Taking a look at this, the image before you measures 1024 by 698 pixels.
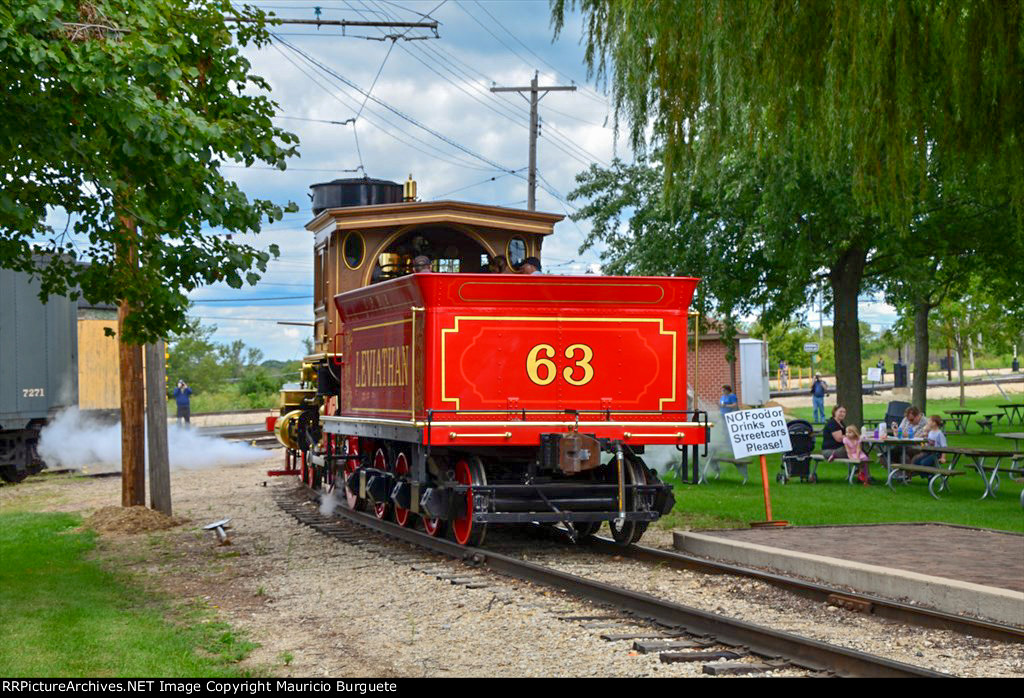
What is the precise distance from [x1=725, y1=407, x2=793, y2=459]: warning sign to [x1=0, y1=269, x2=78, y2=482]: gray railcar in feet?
45.0

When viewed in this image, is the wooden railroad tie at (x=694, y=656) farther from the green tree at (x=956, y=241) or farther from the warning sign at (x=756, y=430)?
the green tree at (x=956, y=241)

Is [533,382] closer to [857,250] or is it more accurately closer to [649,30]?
[649,30]

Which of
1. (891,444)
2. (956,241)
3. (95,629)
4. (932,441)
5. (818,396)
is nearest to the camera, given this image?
(95,629)

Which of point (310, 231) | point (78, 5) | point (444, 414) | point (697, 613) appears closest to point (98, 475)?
point (310, 231)

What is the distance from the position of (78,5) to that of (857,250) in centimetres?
1592

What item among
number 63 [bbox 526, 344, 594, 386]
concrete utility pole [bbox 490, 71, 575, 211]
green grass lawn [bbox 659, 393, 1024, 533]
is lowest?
green grass lawn [bbox 659, 393, 1024, 533]

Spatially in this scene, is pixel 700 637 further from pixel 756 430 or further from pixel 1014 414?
pixel 1014 414

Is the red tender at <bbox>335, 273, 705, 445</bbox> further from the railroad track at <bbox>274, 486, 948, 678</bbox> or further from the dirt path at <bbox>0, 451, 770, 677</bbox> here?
the dirt path at <bbox>0, 451, 770, 677</bbox>

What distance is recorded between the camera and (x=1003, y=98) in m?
8.04

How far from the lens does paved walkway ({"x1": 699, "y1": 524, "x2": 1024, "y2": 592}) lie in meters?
8.99

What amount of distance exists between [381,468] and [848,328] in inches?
459

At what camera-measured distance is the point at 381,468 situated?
12.9 m

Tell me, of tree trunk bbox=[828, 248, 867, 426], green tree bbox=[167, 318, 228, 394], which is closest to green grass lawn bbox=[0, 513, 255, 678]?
tree trunk bbox=[828, 248, 867, 426]

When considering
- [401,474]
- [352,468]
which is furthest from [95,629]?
[352,468]
